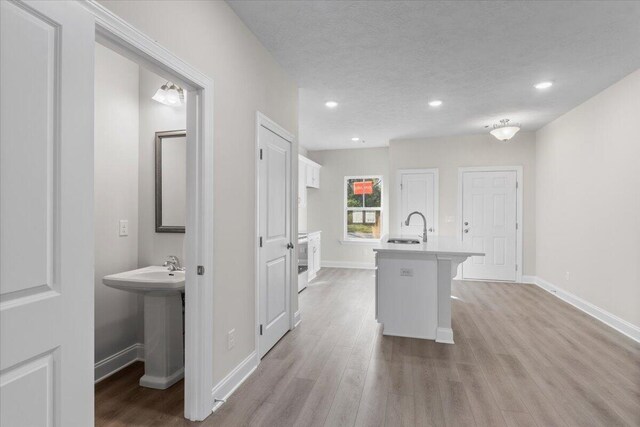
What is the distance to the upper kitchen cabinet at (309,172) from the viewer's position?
20.2 ft

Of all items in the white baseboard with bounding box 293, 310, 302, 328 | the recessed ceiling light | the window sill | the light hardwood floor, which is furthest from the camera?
the window sill

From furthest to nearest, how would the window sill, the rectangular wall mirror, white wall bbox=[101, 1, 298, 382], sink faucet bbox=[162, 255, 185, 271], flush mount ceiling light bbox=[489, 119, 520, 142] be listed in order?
the window sill < flush mount ceiling light bbox=[489, 119, 520, 142] < the rectangular wall mirror < sink faucet bbox=[162, 255, 185, 271] < white wall bbox=[101, 1, 298, 382]

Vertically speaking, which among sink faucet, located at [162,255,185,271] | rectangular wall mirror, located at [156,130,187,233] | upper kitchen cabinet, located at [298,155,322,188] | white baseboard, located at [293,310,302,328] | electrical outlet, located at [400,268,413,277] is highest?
upper kitchen cabinet, located at [298,155,322,188]

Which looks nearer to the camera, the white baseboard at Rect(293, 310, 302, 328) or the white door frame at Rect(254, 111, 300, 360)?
the white door frame at Rect(254, 111, 300, 360)

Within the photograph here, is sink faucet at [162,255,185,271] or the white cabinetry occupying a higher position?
sink faucet at [162,255,185,271]

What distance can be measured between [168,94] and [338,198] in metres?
5.08

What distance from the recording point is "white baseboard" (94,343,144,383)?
2426 millimetres

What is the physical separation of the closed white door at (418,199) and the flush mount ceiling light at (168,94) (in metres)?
4.67

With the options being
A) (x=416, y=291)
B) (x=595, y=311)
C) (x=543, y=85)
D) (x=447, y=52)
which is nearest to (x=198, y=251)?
(x=416, y=291)

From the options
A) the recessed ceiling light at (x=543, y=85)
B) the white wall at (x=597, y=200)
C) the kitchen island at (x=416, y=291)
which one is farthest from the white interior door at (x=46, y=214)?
the white wall at (x=597, y=200)

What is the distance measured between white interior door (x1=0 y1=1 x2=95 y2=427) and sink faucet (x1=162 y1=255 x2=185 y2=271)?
146 cm

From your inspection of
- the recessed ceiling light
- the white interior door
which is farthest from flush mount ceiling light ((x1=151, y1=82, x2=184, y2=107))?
the recessed ceiling light

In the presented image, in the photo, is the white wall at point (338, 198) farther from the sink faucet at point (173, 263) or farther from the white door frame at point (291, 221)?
the sink faucet at point (173, 263)

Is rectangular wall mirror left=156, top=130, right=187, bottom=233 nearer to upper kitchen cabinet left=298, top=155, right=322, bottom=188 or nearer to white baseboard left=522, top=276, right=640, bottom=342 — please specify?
upper kitchen cabinet left=298, top=155, right=322, bottom=188
